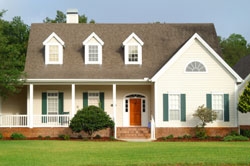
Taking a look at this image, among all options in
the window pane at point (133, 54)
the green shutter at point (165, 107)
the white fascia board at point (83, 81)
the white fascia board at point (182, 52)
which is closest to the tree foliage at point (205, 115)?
the green shutter at point (165, 107)

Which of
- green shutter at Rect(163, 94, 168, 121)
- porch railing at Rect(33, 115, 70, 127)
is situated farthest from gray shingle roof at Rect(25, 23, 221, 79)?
porch railing at Rect(33, 115, 70, 127)

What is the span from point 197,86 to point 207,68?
1.22m

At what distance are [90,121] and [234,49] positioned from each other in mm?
46619

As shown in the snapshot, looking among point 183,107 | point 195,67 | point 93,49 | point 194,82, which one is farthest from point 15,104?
point 195,67

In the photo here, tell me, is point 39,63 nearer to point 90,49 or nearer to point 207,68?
point 90,49

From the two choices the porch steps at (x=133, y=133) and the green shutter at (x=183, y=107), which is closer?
the green shutter at (x=183, y=107)

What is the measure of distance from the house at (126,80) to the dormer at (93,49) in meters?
0.06

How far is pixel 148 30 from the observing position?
116ft

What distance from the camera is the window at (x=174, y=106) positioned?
3041 centimetres

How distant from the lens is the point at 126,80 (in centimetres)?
3081

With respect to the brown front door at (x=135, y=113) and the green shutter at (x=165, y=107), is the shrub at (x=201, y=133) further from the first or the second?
the brown front door at (x=135, y=113)

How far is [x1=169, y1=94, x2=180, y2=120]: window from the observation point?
30406 millimetres

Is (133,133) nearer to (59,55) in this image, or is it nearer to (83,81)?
(83,81)

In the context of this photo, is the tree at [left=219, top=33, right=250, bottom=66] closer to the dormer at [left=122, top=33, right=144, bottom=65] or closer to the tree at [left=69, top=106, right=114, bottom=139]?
the dormer at [left=122, top=33, right=144, bottom=65]
